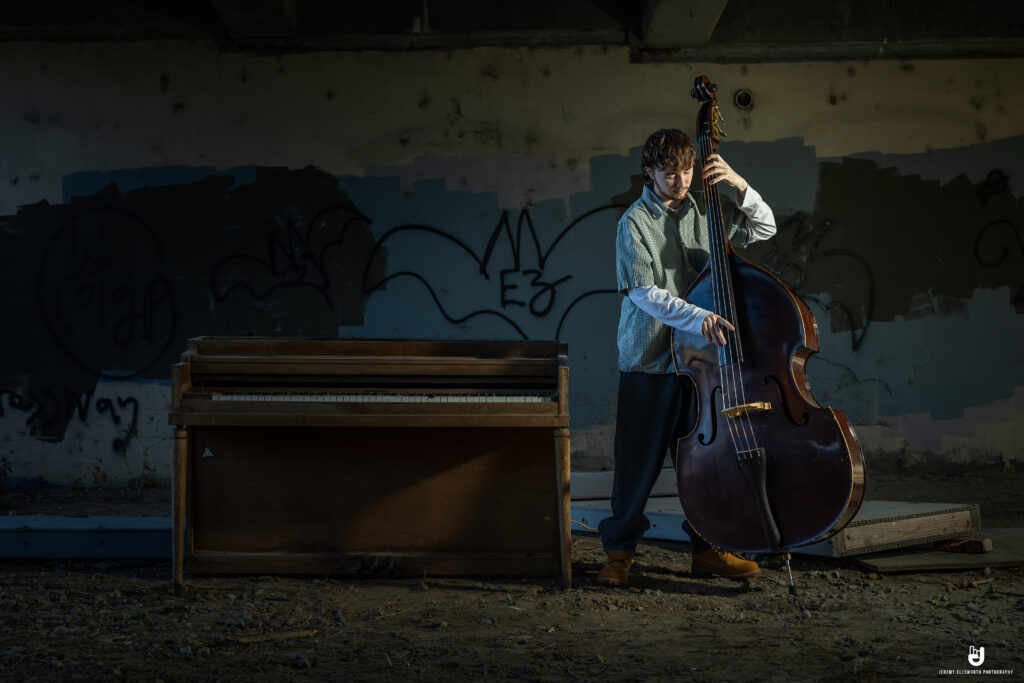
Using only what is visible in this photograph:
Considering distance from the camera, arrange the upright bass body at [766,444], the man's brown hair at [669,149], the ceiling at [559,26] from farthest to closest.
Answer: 1. the ceiling at [559,26]
2. the man's brown hair at [669,149]
3. the upright bass body at [766,444]

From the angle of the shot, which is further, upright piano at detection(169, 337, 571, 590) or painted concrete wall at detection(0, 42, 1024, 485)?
painted concrete wall at detection(0, 42, 1024, 485)

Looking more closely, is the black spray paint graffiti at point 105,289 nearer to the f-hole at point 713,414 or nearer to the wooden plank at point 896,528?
the f-hole at point 713,414

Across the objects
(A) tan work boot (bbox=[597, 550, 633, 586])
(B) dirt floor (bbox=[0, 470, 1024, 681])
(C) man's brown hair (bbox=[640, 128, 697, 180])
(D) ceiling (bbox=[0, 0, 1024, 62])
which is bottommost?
(B) dirt floor (bbox=[0, 470, 1024, 681])

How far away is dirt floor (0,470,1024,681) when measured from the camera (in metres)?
2.71

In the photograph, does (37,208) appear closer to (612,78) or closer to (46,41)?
(46,41)

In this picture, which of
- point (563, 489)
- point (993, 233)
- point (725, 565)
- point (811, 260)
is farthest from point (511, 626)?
point (993, 233)

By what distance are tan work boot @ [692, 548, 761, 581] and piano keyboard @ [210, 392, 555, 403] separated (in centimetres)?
97

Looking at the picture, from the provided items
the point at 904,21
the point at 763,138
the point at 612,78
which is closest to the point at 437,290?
the point at 612,78

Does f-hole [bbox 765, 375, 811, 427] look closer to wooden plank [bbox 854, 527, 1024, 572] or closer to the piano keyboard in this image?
the piano keyboard

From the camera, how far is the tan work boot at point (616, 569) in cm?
372

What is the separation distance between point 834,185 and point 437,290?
2929 mm

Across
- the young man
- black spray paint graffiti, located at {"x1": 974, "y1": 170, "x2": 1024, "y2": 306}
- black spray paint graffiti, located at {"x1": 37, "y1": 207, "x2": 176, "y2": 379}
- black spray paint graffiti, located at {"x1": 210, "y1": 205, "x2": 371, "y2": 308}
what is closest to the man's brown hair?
the young man

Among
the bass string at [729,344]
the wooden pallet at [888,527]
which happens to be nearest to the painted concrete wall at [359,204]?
the wooden pallet at [888,527]

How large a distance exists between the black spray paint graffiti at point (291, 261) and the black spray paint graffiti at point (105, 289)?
46 centimetres
